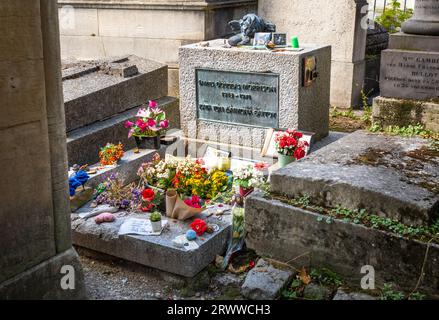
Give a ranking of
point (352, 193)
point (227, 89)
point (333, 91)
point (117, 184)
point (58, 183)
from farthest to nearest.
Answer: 1. point (333, 91)
2. point (227, 89)
3. point (117, 184)
4. point (352, 193)
5. point (58, 183)

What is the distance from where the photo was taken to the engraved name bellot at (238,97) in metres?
7.50

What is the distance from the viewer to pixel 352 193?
486cm

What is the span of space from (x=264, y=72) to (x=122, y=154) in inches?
80.4

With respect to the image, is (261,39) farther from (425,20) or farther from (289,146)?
(425,20)

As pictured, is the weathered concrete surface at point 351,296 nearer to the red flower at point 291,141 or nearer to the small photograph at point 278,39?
the red flower at point 291,141

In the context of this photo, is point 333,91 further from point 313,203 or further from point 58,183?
point 58,183

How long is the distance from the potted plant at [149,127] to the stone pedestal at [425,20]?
356cm

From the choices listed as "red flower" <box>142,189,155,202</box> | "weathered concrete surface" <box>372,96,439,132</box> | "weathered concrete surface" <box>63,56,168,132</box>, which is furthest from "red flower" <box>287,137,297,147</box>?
"weathered concrete surface" <box>63,56,168,132</box>

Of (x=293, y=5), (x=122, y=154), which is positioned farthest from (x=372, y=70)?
(x=122, y=154)

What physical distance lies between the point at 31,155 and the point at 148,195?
1.87 meters

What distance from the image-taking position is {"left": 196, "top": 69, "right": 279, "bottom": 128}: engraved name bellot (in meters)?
7.50

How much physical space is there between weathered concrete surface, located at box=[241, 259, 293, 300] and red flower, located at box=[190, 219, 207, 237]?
616mm

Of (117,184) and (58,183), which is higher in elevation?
(58,183)

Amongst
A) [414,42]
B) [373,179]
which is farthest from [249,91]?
[373,179]
